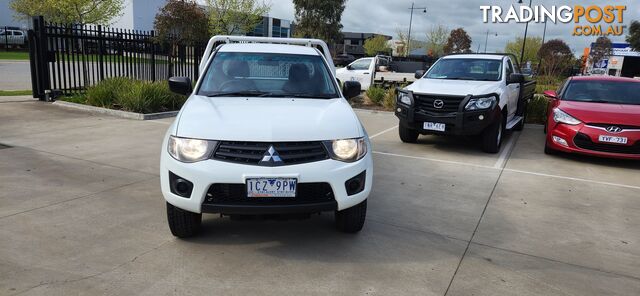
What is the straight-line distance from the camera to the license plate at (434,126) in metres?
7.73

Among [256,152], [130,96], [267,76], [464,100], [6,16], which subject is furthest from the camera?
[6,16]

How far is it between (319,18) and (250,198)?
177 feet

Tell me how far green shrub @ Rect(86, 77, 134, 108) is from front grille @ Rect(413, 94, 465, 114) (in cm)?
700

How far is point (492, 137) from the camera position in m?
8.00

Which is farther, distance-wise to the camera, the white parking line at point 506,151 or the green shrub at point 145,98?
the green shrub at point 145,98

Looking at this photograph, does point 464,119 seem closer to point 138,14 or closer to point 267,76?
point 267,76

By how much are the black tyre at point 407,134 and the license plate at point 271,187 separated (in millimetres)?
5654

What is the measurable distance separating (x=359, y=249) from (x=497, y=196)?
8.45 feet

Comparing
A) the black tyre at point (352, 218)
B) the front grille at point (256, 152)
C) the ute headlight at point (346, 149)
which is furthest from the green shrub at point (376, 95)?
the front grille at point (256, 152)

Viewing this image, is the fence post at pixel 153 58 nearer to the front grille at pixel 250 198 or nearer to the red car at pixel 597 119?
the red car at pixel 597 119

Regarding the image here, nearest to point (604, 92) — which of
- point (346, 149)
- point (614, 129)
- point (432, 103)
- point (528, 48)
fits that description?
point (614, 129)

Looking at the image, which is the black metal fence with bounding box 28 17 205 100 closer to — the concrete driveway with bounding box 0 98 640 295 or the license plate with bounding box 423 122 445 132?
the concrete driveway with bounding box 0 98 640 295

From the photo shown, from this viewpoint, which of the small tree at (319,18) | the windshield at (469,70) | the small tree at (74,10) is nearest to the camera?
the windshield at (469,70)

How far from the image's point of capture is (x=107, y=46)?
12195 mm
